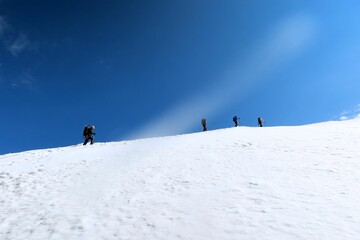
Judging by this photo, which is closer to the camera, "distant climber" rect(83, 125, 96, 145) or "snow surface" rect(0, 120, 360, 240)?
"snow surface" rect(0, 120, 360, 240)

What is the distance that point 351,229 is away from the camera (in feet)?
22.5

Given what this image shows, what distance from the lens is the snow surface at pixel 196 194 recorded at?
7352 millimetres

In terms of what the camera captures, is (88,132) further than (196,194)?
Yes

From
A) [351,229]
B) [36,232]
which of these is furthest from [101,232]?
[351,229]

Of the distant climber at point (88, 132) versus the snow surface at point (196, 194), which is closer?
the snow surface at point (196, 194)

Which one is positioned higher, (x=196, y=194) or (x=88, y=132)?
(x=88, y=132)

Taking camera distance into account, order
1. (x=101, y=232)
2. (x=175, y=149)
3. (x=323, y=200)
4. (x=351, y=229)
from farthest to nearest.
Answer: (x=175, y=149) < (x=323, y=200) < (x=101, y=232) < (x=351, y=229)

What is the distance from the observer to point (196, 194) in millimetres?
9633

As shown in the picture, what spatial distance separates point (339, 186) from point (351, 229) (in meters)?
3.10

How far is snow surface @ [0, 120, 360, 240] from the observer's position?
7.35 m

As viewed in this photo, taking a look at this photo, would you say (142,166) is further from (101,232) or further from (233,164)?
(101,232)

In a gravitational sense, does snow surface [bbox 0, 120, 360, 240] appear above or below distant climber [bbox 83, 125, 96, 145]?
below

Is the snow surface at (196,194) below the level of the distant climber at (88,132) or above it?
below

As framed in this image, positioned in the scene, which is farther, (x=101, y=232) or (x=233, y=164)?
(x=233, y=164)
